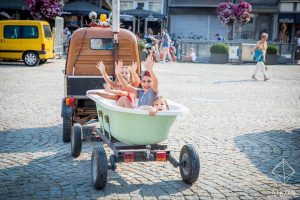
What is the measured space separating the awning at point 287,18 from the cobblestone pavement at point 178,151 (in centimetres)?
2432

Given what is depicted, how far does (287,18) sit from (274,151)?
30432mm

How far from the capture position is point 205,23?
35.4 meters

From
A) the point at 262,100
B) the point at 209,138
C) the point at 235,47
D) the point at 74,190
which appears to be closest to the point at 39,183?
the point at 74,190

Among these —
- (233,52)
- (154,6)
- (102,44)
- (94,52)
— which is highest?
(154,6)

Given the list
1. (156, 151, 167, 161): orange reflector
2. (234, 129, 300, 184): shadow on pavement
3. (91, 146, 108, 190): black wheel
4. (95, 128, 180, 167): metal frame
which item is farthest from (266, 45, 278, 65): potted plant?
(91, 146, 108, 190): black wheel

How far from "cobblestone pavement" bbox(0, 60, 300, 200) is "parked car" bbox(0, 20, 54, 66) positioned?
6.26m

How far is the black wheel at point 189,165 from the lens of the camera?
4.51m

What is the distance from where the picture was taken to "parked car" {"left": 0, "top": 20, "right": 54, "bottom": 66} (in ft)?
56.9

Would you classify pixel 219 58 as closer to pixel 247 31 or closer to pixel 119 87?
pixel 247 31

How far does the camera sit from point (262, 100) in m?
10.8

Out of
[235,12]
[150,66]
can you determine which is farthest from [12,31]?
[235,12]

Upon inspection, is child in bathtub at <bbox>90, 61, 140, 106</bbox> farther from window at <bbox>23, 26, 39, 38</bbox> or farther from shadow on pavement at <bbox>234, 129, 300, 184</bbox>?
window at <bbox>23, 26, 39, 38</bbox>

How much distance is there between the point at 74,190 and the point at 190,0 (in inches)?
1270

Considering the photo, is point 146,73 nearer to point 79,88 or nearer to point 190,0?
point 79,88
